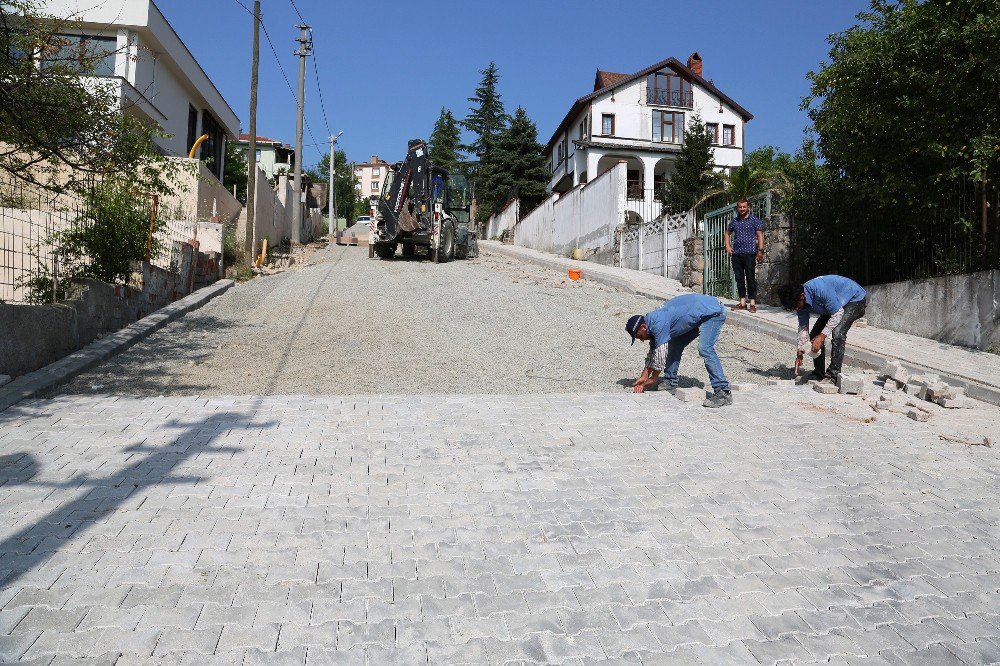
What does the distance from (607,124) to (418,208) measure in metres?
24.2

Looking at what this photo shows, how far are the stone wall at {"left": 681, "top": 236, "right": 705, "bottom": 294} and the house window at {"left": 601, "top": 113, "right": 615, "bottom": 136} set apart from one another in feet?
89.7

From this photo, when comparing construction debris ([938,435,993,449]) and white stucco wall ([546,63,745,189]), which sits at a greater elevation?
white stucco wall ([546,63,745,189])

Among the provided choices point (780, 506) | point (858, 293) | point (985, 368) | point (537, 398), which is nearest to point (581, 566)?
point (780, 506)

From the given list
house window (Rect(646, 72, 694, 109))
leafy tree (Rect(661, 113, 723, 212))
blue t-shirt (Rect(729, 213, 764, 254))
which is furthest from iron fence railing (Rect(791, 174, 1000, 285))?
house window (Rect(646, 72, 694, 109))

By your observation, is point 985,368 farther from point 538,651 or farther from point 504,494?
point 538,651

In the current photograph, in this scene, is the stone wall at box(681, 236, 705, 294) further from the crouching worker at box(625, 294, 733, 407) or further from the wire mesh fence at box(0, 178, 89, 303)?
the wire mesh fence at box(0, 178, 89, 303)

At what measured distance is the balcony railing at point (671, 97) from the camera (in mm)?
42375

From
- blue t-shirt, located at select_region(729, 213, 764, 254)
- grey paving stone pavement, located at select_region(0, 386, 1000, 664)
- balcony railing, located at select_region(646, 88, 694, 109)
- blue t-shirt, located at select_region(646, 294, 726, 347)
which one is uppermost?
balcony railing, located at select_region(646, 88, 694, 109)

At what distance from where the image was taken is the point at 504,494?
4.26m

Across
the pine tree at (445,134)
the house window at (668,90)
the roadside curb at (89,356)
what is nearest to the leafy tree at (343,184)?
the pine tree at (445,134)

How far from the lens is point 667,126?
42625 millimetres

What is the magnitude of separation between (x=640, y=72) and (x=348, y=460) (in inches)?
1632

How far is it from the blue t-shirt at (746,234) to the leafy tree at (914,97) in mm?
1566

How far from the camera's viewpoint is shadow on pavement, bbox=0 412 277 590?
3.32 meters
